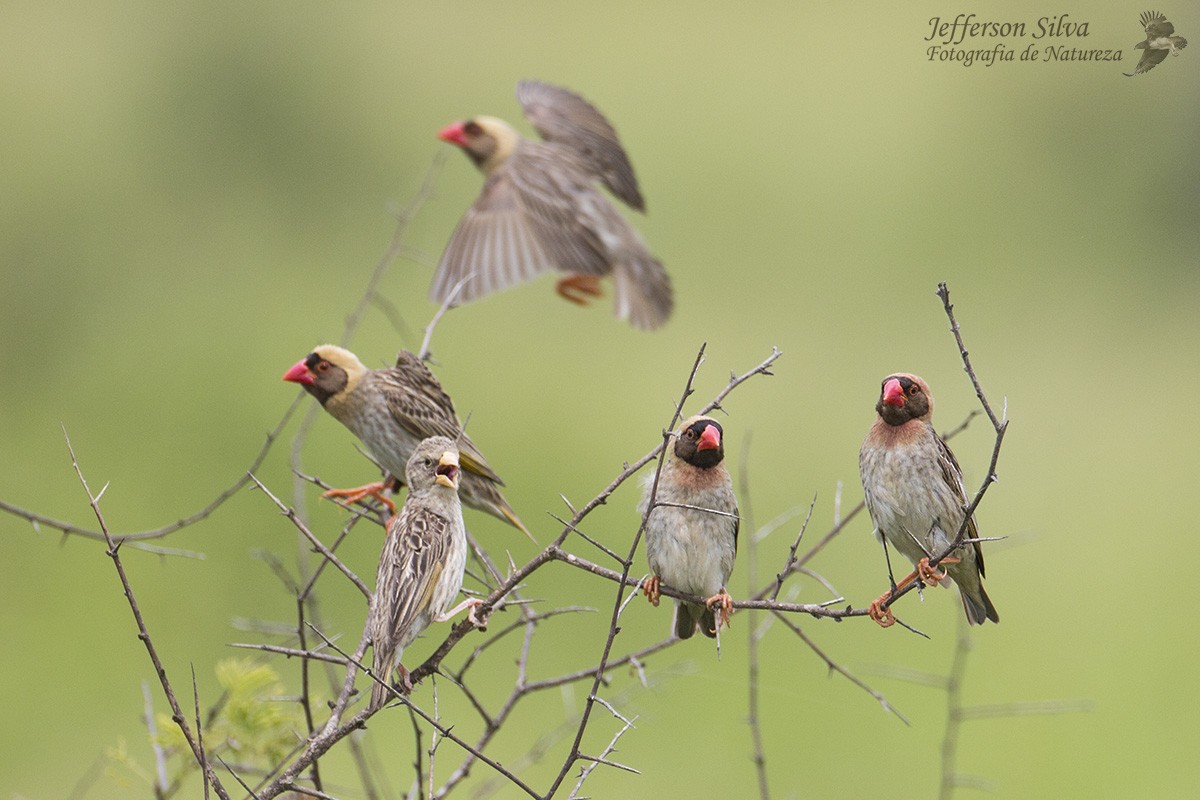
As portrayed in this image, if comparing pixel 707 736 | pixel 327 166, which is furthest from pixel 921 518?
pixel 327 166

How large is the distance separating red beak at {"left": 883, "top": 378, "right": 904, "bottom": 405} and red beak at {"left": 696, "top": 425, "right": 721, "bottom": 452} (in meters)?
0.50

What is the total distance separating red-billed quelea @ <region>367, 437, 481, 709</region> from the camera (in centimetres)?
318

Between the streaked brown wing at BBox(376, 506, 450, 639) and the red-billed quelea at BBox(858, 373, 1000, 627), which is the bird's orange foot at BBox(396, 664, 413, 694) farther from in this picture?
the red-billed quelea at BBox(858, 373, 1000, 627)

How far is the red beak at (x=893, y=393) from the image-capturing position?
3682 mm

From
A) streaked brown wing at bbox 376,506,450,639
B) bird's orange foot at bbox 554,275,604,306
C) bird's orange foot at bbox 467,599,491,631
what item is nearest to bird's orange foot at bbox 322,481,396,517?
streaked brown wing at bbox 376,506,450,639

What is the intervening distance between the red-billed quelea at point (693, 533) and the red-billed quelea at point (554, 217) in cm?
162

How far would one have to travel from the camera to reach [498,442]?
10.2 m

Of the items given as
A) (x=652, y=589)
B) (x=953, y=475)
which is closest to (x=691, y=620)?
(x=652, y=589)

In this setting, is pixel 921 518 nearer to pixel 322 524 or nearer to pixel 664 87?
pixel 322 524

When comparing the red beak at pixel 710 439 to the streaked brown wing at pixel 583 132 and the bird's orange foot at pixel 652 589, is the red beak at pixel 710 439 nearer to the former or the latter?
the bird's orange foot at pixel 652 589

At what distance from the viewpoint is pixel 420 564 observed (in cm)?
338

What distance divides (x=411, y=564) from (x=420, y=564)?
0.02 meters

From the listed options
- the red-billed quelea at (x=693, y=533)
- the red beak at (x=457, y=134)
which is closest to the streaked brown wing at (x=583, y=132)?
the red beak at (x=457, y=134)

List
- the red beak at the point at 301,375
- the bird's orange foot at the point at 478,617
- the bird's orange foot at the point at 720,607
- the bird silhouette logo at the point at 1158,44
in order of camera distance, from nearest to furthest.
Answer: the bird's orange foot at the point at 478,617, the bird's orange foot at the point at 720,607, the red beak at the point at 301,375, the bird silhouette logo at the point at 1158,44
